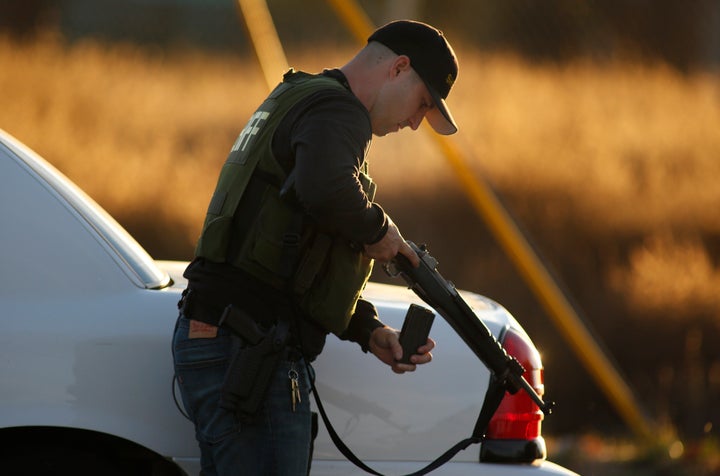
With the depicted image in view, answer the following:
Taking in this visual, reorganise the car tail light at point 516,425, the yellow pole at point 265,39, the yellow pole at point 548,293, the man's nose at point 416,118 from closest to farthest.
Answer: the man's nose at point 416,118, the car tail light at point 516,425, the yellow pole at point 548,293, the yellow pole at point 265,39

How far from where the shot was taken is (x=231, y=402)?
2.69 m

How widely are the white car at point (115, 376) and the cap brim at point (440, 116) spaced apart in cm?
56

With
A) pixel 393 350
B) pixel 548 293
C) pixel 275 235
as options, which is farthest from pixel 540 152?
pixel 275 235

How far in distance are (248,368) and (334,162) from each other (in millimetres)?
526

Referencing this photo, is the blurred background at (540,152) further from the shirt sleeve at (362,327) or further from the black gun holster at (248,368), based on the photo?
the black gun holster at (248,368)

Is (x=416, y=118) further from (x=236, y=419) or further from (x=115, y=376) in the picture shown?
(x=115, y=376)

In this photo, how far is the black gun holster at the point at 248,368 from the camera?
2.68 meters

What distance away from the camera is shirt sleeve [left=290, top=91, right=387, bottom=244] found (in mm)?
2598

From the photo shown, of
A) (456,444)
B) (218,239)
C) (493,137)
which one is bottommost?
(456,444)

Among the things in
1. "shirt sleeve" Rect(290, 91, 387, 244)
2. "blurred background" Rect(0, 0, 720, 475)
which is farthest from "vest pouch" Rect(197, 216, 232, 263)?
"blurred background" Rect(0, 0, 720, 475)

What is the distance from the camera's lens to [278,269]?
274cm

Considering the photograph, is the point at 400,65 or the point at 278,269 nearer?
the point at 278,269

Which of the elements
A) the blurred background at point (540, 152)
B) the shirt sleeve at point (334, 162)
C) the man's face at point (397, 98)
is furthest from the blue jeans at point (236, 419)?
the blurred background at point (540, 152)

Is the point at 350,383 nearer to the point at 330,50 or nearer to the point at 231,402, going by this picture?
the point at 231,402
